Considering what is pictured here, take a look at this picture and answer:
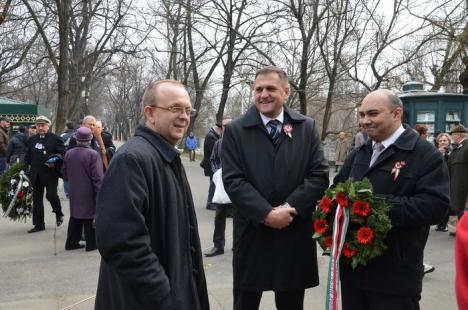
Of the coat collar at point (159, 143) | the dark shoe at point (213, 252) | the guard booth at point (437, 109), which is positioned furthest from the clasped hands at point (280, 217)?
the guard booth at point (437, 109)

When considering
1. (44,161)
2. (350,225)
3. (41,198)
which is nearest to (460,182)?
(350,225)

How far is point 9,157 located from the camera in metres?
12.8

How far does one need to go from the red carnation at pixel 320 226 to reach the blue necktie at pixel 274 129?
0.63 meters

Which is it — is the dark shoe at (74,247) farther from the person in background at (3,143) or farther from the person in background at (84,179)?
the person in background at (3,143)

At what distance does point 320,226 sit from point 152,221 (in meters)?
1.26

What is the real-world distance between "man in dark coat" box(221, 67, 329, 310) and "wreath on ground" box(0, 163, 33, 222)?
569cm

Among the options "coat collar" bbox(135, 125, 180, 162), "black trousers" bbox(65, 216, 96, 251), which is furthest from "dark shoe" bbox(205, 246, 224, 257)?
"coat collar" bbox(135, 125, 180, 162)

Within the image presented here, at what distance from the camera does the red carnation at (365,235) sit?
2773mm

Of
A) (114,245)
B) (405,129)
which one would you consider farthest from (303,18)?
(114,245)

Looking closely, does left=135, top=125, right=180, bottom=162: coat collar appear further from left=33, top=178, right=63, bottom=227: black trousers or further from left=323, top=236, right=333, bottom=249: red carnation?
left=33, top=178, right=63, bottom=227: black trousers

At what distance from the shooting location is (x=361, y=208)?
112 inches

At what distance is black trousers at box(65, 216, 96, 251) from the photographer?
22.4 ft

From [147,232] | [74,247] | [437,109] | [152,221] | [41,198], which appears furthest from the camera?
[437,109]

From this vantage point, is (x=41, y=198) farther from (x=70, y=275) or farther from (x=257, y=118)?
(x=257, y=118)
